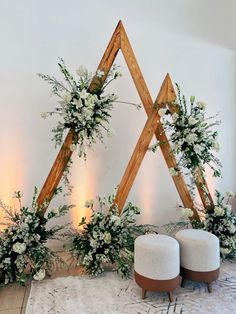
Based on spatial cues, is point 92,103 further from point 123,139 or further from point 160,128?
point 123,139

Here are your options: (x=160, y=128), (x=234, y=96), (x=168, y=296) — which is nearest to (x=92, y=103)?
(x=160, y=128)

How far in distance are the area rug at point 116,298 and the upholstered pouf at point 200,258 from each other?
14cm

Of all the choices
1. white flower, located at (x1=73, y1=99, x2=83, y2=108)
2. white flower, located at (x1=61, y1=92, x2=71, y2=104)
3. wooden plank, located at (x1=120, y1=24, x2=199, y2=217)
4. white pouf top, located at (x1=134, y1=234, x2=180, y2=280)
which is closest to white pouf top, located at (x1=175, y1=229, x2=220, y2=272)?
white pouf top, located at (x1=134, y1=234, x2=180, y2=280)

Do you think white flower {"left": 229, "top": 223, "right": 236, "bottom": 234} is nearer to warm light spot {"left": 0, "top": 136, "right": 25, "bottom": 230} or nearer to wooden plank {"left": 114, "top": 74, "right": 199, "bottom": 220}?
wooden plank {"left": 114, "top": 74, "right": 199, "bottom": 220}

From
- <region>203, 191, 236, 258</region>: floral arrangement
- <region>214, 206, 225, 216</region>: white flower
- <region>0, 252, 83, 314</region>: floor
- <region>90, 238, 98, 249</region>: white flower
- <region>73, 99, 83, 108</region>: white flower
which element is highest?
<region>73, 99, 83, 108</region>: white flower

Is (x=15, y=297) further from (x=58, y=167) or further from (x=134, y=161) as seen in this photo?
(x=134, y=161)

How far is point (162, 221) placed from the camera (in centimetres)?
389

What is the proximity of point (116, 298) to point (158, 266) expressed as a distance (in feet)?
1.57

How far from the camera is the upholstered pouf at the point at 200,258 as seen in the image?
8.02 ft

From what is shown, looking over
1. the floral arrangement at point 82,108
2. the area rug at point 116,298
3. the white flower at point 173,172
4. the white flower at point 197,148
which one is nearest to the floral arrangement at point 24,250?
the area rug at point 116,298

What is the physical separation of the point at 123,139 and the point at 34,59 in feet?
4.98

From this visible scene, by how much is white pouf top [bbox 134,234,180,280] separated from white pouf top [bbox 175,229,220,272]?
184 millimetres

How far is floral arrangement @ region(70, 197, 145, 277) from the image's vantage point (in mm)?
2756

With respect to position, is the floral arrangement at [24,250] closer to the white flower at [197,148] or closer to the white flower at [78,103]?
the white flower at [78,103]
